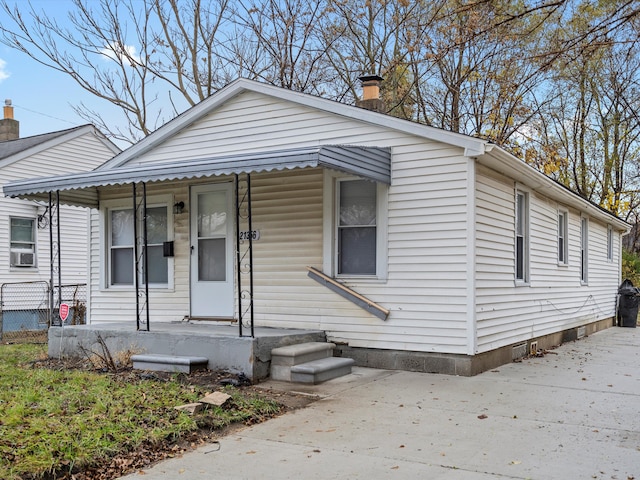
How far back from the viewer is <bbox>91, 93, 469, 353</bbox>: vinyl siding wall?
26.8 feet

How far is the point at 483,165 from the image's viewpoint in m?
8.45

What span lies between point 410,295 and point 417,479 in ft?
14.0

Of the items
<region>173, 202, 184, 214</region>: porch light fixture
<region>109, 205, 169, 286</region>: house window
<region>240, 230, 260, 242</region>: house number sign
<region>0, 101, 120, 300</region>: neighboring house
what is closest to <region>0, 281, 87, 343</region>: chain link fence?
<region>0, 101, 120, 300</region>: neighboring house

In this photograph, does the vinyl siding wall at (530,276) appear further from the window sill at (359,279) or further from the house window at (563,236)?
the window sill at (359,279)

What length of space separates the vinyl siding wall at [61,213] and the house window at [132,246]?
6277mm

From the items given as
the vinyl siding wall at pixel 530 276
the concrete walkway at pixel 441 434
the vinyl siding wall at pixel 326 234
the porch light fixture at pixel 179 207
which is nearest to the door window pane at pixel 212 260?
the vinyl siding wall at pixel 326 234

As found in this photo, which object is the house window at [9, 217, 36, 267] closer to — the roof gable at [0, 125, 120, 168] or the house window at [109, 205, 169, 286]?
the roof gable at [0, 125, 120, 168]

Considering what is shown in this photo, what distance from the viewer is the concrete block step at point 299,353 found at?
7.68m

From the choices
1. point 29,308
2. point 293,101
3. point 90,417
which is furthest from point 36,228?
point 90,417

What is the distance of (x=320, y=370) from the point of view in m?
7.56

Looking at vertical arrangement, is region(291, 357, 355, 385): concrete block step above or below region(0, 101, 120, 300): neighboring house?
below

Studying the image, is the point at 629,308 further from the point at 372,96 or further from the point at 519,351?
the point at 372,96

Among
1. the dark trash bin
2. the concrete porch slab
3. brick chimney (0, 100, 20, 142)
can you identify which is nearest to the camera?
the concrete porch slab

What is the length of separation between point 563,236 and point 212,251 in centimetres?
717
